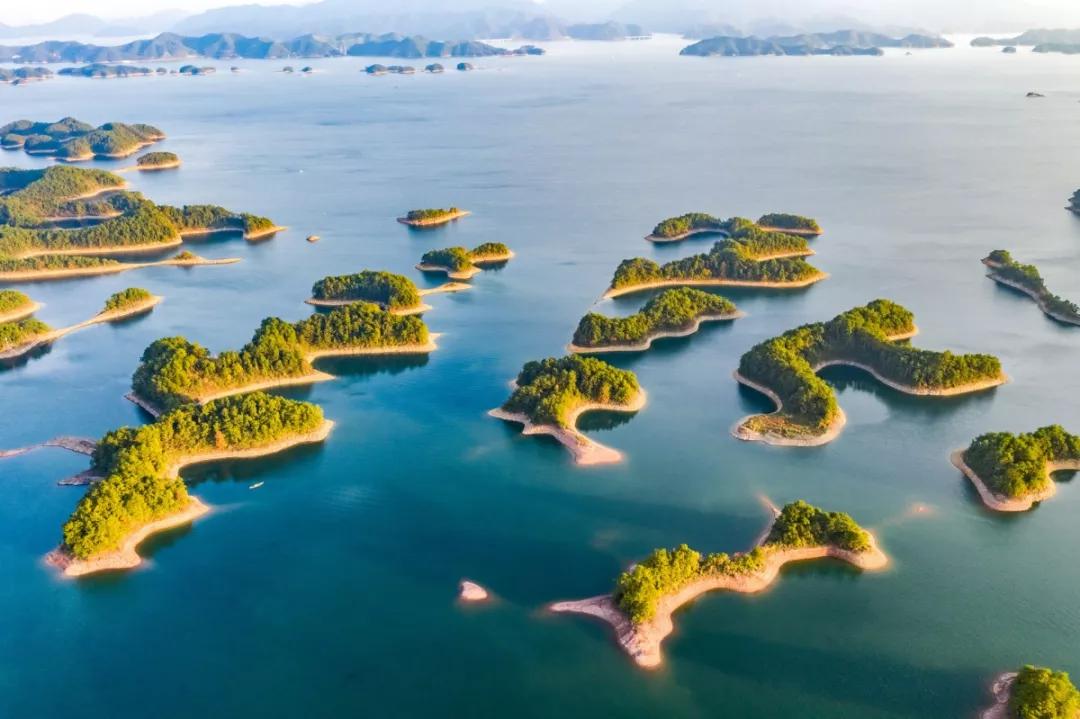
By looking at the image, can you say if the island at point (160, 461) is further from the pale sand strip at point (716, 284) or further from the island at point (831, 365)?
the pale sand strip at point (716, 284)

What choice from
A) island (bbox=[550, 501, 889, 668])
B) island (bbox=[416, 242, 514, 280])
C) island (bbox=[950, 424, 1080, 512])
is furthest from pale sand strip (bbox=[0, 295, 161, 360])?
island (bbox=[950, 424, 1080, 512])

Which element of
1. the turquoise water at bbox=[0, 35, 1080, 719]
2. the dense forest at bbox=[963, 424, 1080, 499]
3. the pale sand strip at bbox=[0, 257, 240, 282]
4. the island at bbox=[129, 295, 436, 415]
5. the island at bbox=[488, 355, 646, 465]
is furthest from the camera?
the pale sand strip at bbox=[0, 257, 240, 282]

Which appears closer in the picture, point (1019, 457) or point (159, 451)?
point (1019, 457)

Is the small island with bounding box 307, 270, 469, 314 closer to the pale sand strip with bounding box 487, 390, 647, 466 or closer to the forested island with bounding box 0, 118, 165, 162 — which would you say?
the pale sand strip with bounding box 487, 390, 647, 466

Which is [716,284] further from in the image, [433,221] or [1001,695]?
[1001,695]

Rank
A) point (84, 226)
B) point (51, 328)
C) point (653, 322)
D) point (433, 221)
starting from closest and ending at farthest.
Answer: point (653, 322) → point (51, 328) → point (433, 221) → point (84, 226)

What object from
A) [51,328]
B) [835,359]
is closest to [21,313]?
[51,328]
